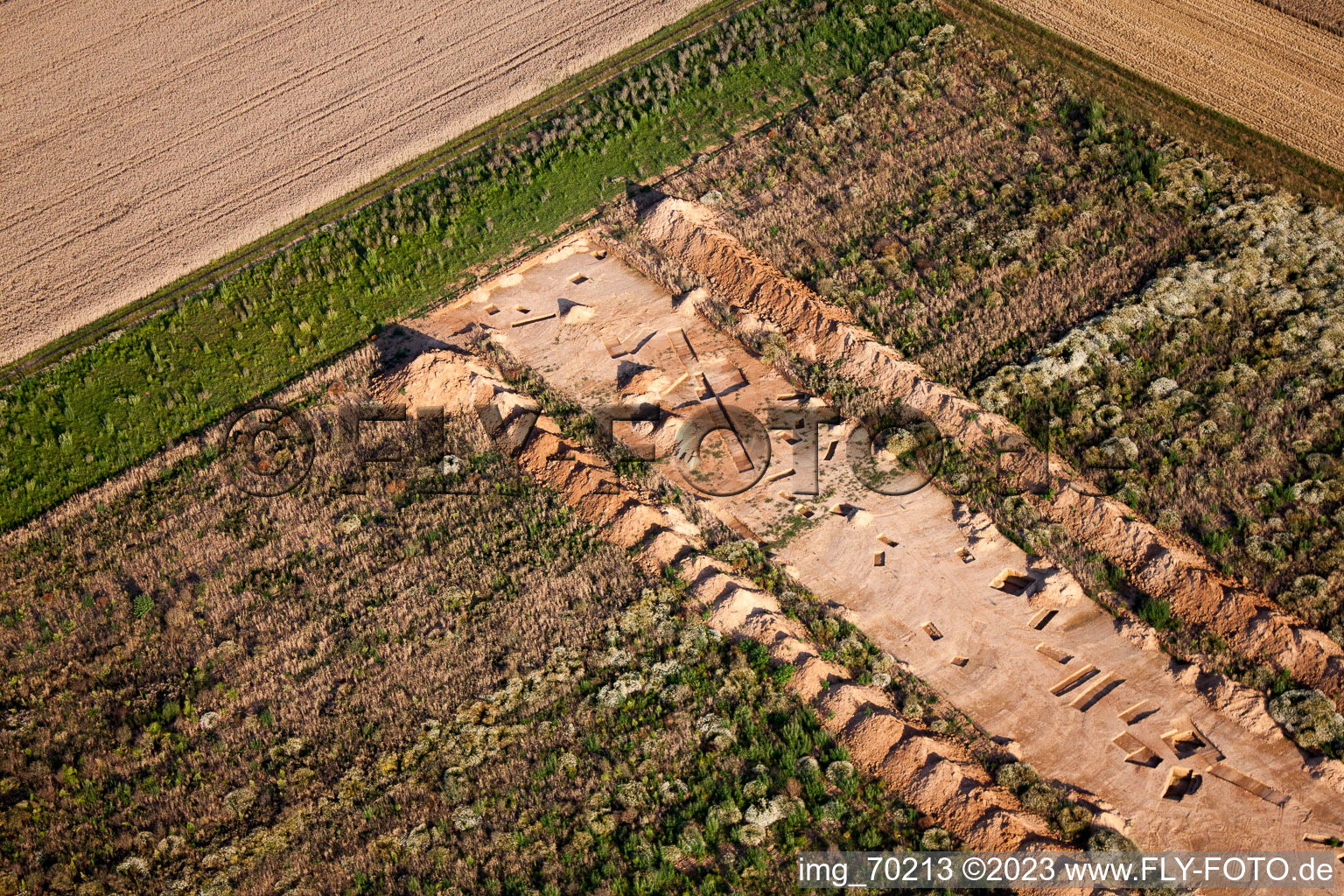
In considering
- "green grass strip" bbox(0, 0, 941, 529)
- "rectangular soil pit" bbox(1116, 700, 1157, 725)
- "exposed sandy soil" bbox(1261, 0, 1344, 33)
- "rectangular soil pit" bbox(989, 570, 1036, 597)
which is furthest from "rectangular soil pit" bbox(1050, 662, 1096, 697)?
"exposed sandy soil" bbox(1261, 0, 1344, 33)

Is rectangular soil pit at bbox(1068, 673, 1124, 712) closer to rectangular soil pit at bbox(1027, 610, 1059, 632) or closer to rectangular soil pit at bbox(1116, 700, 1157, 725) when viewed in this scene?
rectangular soil pit at bbox(1116, 700, 1157, 725)

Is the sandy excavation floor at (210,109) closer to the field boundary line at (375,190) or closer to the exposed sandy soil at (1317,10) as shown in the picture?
the field boundary line at (375,190)

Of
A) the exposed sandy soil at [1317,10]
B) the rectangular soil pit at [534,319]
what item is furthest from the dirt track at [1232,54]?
the rectangular soil pit at [534,319]

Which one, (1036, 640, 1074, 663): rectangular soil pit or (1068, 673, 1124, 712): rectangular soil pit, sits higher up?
(1036, 640, 1074, 663): rectangular soil pit

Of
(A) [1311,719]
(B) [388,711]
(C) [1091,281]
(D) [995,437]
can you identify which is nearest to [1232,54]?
(C) [1091,281]

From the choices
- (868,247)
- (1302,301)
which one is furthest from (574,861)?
(1302,301)

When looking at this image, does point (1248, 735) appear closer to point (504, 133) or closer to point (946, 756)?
point (946, 756)

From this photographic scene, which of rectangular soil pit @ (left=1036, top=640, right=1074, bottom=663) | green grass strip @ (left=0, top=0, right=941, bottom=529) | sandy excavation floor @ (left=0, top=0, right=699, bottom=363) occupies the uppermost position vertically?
sandy excavation floor @ (left=0, top=0, right=699, bottom=363)
